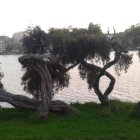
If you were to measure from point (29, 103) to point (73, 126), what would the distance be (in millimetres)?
4433

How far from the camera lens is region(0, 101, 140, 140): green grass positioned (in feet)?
52.5

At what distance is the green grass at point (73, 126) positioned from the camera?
16000mm

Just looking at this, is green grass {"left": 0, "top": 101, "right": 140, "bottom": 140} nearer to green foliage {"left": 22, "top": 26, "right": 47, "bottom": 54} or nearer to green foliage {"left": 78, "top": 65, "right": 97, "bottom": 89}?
green foliage {"left": 78, "top": 65, "right": 97, "bottom": 89}

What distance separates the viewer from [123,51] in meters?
23.5

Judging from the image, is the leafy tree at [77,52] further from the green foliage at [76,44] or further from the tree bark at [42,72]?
the tree bark at [42,72]

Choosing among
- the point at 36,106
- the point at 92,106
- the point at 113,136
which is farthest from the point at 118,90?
the point at 113,136

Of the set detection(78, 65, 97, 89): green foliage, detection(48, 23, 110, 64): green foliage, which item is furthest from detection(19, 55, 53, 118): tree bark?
detection(78, 65, 97, 89): green foliage

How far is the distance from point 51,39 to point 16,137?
30.1 ft

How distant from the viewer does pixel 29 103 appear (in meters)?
21.8

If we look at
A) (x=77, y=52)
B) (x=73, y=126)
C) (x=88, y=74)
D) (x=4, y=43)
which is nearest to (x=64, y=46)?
(x=77, y=52)

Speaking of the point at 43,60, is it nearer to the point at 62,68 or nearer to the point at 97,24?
the point at 62,68

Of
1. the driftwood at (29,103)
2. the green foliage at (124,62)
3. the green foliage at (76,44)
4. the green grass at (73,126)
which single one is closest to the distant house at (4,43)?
the green foliage at (124,62)

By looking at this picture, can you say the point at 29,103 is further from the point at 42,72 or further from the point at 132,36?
the point at 132,36

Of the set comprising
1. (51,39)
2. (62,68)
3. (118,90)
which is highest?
(51,39)
